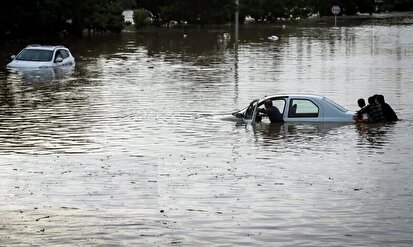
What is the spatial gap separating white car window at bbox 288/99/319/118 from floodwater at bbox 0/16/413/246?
1.81 ft

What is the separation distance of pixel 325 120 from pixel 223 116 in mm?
3593

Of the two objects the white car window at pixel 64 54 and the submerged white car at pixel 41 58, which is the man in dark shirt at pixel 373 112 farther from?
the white car window at pixel 64 54

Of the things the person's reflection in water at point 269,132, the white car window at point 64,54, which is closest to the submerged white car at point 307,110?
the person's reflection in water at point 269,132

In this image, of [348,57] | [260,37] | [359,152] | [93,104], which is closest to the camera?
[359,152]

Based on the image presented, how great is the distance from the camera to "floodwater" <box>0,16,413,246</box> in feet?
51.0

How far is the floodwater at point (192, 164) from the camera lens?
51.0ft

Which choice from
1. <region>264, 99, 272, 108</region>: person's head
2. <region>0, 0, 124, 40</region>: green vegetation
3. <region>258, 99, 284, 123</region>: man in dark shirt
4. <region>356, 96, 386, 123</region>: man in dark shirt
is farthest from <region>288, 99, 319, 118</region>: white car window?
<region>0, 0, 124, 40</region>: green vegetation

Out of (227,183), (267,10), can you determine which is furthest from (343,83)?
(267,10)

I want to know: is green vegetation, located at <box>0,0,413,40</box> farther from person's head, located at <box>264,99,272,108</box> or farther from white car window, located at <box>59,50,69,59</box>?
person's head, located at <box>264,99,272,108</box>

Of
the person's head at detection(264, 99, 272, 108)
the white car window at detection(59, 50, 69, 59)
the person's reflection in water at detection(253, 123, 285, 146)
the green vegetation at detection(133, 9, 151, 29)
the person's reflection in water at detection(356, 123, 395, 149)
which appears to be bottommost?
the person's reflection in water at detection(356, 123, 395, 149)

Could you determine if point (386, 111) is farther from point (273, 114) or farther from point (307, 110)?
point (273, 114)

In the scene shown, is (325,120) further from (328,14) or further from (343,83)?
(328,14)

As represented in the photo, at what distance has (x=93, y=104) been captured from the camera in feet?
113

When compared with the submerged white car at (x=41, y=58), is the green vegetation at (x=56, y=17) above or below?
above
